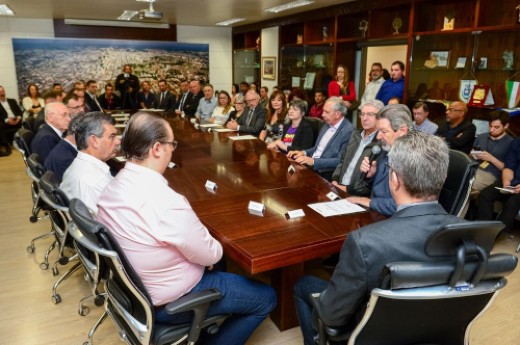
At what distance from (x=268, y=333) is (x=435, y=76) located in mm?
4666

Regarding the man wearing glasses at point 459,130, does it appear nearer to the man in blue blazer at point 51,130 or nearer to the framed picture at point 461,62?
the framed picture at point 461,62

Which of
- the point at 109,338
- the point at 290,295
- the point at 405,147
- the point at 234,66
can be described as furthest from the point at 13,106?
the point at 405,147

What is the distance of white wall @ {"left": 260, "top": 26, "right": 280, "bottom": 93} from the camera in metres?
9.23

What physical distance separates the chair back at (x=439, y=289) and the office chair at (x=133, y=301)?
62cm

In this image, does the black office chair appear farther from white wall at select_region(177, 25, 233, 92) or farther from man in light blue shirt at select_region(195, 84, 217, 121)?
white wall at select_region(177, 25, 233, 92)

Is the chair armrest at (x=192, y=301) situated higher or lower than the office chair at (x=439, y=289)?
lower

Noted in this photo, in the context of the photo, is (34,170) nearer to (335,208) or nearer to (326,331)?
(335,208)

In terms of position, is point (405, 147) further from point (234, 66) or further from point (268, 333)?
point (234, 66)

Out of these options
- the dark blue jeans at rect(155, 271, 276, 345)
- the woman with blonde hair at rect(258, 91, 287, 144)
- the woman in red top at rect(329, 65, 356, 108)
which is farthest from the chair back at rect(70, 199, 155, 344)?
the woman in red top at rect(329, 65, 356, 108)

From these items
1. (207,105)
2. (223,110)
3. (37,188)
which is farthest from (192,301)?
(207,105)

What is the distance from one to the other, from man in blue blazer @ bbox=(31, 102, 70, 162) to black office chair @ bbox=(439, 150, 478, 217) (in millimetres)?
3216

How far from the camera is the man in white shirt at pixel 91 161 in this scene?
89.5 inches

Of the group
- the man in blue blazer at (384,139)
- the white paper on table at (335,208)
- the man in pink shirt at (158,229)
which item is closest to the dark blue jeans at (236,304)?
the man in pink shirt at (158,229)

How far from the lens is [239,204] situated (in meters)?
2.39
